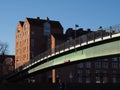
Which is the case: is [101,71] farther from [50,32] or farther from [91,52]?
[91,52]

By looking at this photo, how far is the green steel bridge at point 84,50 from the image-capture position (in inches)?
1870

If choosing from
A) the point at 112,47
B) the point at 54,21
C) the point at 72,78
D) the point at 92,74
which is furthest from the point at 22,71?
the point at 54,21

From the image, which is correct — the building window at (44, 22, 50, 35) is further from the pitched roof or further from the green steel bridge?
the green steel bridge

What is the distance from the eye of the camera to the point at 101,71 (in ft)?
463

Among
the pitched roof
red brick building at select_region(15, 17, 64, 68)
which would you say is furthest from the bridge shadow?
the pitched roof

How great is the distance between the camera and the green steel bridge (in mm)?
47500

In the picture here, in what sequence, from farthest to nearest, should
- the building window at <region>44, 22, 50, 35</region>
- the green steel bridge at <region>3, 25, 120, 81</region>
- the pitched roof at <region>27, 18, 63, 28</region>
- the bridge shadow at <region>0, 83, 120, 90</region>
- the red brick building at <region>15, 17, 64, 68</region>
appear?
the building window at <region>44, 22, 50, 35</region>, the pitched roof at <region>27, 18, 63, 28</region>, the red brick building at <region>15, 17, 64, 68</region>, the bridge shadow at <region>0, 83, 120, 90</region>, the green steel bridge at <region>3, 25, 120, 81</region>

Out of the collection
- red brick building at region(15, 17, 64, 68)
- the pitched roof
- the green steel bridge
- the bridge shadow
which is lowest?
the bridge shadow

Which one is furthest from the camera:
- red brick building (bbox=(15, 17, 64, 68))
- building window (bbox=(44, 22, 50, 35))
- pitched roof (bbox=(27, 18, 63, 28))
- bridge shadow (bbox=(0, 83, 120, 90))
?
building window (bbox=(44, 22, 50, 35))

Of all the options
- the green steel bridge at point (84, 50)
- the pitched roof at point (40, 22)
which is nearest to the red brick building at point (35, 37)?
the pitched roof at point (40, 22)

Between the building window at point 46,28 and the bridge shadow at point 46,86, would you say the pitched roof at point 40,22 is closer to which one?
the building window at point 46,28

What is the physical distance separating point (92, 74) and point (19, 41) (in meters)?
38.4

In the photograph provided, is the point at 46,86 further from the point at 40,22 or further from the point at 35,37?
the point at 40,22

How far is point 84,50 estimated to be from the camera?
2265 inches
